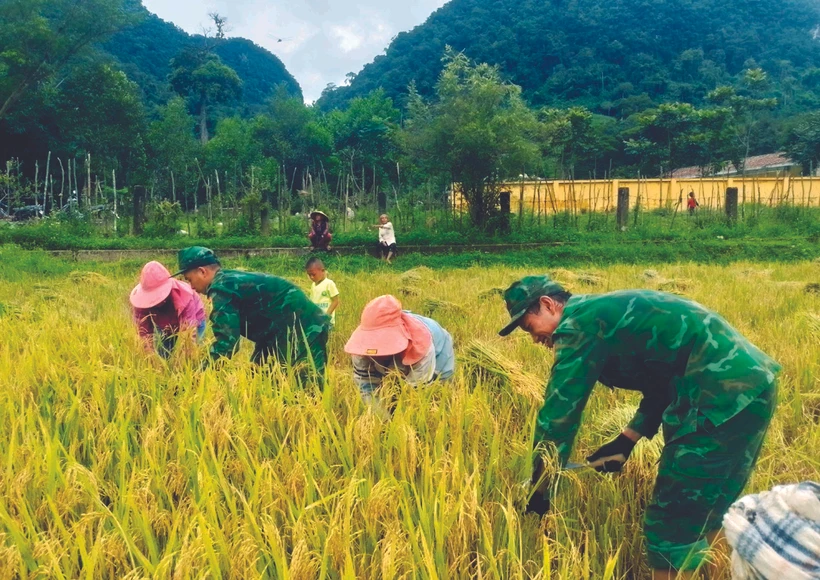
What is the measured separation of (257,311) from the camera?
349 cm

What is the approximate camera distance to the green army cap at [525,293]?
203 centimetres

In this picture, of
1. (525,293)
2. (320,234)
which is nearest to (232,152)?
(320,234)

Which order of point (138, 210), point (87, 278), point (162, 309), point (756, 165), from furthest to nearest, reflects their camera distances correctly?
point (756, 165) → point (138, 210) → point (87, 278) → point (162, 309)

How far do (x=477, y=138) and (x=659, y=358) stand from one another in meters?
11.4

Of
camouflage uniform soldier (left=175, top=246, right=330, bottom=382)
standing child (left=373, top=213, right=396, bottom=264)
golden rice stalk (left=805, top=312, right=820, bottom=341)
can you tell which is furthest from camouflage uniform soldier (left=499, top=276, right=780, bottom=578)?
standing child (left=373, top=213, right=396, bottom=264)

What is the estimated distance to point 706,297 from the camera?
6273 mm

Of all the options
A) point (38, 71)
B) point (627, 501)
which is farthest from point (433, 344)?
point (38, 71)

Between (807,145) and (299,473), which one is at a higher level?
(807,145)

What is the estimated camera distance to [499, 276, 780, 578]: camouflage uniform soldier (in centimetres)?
184

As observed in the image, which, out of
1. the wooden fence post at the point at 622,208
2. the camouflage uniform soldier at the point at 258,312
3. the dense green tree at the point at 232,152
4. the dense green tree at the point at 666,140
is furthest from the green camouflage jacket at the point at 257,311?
the dense green tree at the point at 666,140

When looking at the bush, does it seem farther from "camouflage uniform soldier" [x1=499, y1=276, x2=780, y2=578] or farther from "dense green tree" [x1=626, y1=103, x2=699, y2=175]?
"dense green tree" [x1=626, y1=103, x2=699, y2=175]

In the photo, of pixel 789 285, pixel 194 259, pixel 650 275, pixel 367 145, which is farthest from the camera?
pixel 367 145

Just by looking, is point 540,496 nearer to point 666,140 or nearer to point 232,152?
point 666,140

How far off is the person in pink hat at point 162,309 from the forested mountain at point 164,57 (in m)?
23.2
